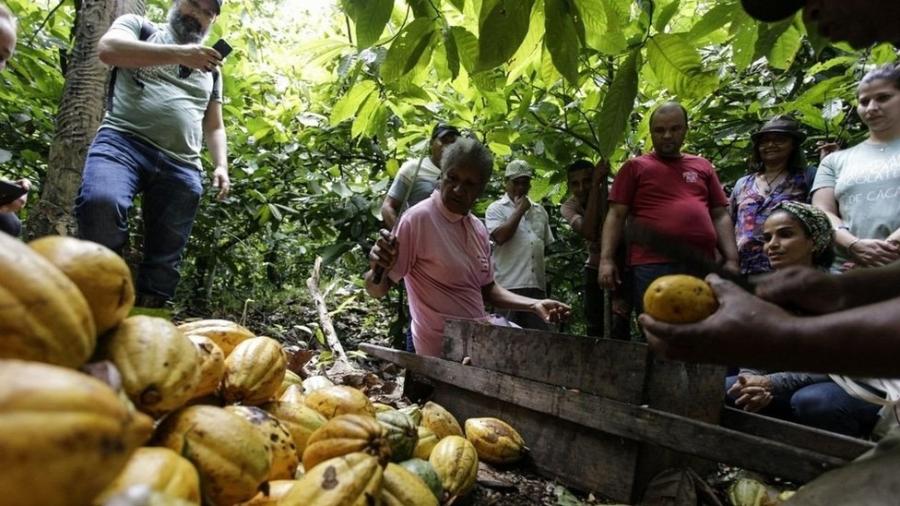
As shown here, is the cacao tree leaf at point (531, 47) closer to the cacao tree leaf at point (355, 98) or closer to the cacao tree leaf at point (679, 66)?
the cacao tree leaf at point (679, 66)

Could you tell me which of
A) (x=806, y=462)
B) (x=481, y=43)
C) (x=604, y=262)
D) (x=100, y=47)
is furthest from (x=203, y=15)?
(x=806, y=462)

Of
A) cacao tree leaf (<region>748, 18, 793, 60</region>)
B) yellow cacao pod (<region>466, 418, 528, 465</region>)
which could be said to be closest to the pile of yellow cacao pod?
yellow cacao pod (<region>466, 418, 528, 465</region>)

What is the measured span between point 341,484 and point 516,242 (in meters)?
3.92

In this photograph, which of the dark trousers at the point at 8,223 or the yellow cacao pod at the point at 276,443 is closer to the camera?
the yellow cacao pod at the point at 276,443

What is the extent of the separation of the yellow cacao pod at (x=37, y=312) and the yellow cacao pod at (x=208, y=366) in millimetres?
492

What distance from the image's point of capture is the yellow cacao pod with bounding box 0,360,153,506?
0.58m

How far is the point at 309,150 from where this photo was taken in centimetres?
563

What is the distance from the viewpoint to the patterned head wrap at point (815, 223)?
3.11 m

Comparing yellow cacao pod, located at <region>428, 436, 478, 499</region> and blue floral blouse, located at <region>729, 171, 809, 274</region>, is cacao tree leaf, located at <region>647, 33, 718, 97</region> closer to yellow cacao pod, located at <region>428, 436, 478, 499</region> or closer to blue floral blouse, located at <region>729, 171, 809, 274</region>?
yellow cacao pod, located at <region>428, 436, 478, 499</region>

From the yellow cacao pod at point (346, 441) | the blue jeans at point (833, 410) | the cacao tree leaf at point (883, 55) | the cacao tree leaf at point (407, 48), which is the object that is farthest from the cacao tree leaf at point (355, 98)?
the cacao tree leaf at point (883, 55)

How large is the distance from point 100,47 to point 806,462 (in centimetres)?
336

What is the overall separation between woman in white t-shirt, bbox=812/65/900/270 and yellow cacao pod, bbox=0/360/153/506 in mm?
3561

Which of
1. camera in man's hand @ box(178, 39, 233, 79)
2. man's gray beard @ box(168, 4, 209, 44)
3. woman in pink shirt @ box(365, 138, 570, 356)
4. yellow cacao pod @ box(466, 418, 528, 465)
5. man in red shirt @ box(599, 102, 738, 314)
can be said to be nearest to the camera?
yellow cacao pod @ box(466, 418, 528, 465)

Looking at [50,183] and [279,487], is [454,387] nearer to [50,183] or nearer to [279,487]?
[279,487]
